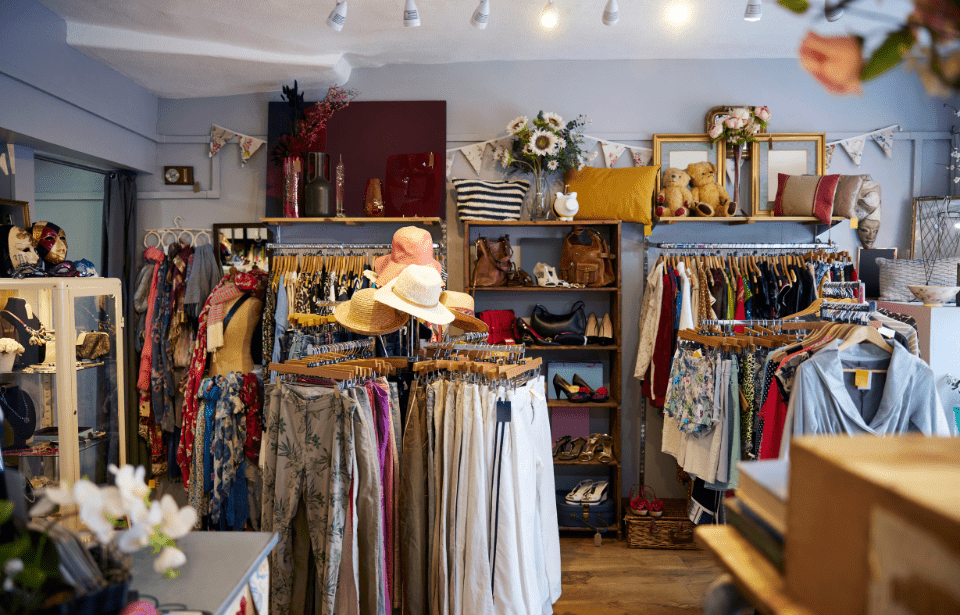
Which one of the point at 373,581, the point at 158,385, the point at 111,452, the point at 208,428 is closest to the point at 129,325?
the point at 158,385

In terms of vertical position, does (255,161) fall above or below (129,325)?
above

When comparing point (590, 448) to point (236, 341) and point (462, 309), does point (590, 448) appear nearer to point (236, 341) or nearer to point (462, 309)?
point (462, 309)

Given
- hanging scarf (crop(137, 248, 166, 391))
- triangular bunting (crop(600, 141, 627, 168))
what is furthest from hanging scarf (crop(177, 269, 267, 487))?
triangular bunting (crop(600, 141, 627, 168))

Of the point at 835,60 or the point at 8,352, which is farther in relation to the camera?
the point at 8,352

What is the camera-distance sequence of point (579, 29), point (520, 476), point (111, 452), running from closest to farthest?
point (520, 476) → point (111, 452) → point (579, 29)

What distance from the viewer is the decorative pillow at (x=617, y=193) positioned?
3740 millimetres

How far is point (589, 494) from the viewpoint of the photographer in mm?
3738

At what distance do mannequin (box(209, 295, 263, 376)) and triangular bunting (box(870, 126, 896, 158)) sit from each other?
4347 millimetres

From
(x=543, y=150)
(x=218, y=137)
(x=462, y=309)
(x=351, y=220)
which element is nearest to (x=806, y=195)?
(x=543, y=150)

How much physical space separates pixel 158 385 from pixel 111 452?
72 centimetres

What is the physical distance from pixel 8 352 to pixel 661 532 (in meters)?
3.64

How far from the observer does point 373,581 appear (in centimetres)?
203

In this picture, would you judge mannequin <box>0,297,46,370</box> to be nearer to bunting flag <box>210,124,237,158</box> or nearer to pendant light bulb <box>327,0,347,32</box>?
bunting flag <box>210,124,237,158</box>

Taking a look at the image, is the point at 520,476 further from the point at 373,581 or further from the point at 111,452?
the point at 111,452
